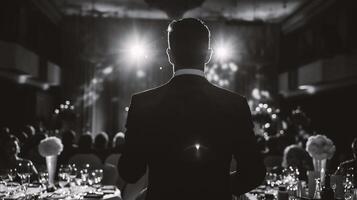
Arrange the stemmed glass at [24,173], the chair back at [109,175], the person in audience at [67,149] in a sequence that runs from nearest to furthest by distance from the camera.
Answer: the stemmed glass at [24,173] < the chair back at [109,175] < the person in audience at [67,149]

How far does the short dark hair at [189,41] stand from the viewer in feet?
4.86

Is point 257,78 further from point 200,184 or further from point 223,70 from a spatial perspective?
point 200,184

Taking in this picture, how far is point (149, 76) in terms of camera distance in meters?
13.5

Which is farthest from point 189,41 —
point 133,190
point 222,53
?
point 222,53

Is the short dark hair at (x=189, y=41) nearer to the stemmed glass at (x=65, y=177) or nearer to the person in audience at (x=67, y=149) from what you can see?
the stemmed glass at (x=65, y=177)

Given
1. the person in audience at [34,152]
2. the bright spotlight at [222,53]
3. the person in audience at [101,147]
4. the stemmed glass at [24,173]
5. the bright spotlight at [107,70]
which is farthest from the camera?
the bright spotlight at [107,70]

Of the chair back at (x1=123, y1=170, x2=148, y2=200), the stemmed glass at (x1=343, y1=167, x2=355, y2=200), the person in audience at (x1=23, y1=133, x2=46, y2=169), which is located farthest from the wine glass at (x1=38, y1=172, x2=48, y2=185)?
the stemmed glass at (x1=343, y1=167, x2=355, y2=200)

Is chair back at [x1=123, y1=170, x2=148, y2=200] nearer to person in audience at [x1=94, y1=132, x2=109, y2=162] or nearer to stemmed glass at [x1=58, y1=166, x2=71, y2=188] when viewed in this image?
stemmed glass at [x1=58, y1=166, x2=71, y2=188]

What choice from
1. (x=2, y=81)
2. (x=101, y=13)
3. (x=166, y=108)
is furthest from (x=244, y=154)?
(x=101, y=13)

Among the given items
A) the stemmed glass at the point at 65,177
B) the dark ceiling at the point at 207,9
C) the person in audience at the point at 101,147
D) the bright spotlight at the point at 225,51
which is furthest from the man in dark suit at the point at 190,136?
the bright spotlight at the point at 225,51

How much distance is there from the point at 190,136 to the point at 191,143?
0.07ft

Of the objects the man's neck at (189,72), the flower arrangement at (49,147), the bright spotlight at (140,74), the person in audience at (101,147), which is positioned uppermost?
the bright spotlight at (140,74)

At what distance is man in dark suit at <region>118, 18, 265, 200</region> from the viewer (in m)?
1.47

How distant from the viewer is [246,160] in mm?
1453
